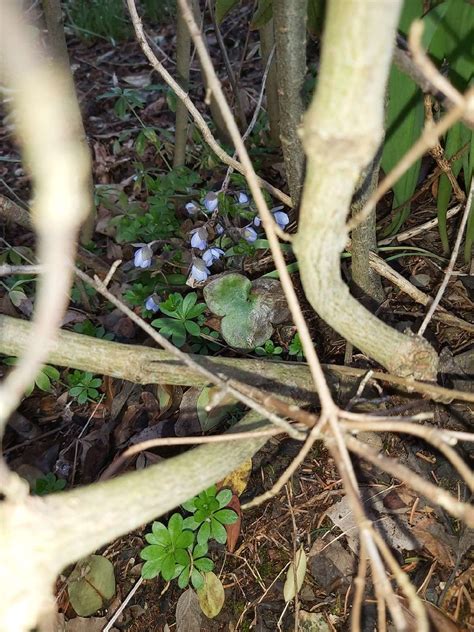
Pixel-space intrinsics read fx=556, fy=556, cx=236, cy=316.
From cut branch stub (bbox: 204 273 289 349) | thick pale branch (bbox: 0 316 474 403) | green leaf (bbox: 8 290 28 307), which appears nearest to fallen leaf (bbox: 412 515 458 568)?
thick pale branch (bbox: 0 316 474 403)

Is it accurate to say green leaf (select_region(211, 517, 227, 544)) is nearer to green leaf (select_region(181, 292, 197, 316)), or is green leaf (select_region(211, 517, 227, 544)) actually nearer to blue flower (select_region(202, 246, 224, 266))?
green leaf (select_region(181, 292, 197, 316))

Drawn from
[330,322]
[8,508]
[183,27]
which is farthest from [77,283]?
[8,508]

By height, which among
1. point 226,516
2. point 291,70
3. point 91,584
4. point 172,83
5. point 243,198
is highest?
point 291,70

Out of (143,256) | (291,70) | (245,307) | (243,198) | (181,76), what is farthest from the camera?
(181,76)

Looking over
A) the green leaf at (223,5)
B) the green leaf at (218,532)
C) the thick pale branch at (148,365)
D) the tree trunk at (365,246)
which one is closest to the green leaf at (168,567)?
the green leaf at (218,532)

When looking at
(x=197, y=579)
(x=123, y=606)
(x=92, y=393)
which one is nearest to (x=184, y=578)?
(x=197, y=579)

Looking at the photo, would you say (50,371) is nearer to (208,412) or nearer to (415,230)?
(208,412)

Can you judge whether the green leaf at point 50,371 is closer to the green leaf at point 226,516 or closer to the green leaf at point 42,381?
the green leaf at point 42,381
